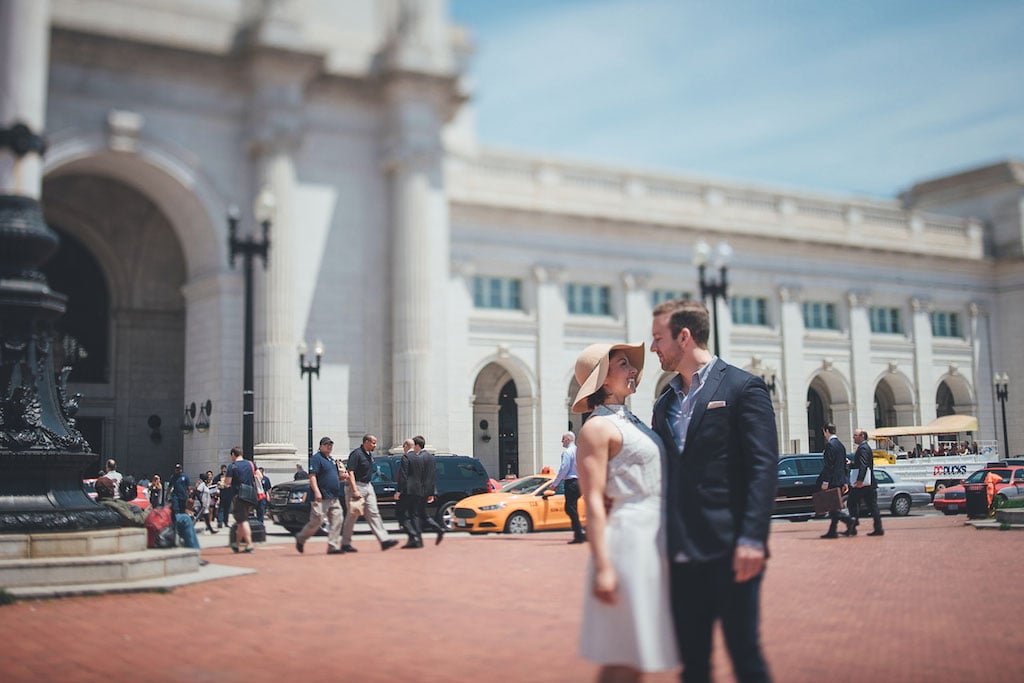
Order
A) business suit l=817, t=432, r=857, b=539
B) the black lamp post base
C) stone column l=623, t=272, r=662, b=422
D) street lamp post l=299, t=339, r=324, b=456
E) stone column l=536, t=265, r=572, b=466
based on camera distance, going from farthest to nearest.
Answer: stone column l=623, t=272, r=662, b=422 < stone column l=536, t=265, r=572, b=466 < street lamp post l=299, t=339, r=324, b=456 < business suit l=817, t=432, r=857, b=539 < the black lamp post base

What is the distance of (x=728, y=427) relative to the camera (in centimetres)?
526

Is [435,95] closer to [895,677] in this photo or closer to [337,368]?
[337,368]

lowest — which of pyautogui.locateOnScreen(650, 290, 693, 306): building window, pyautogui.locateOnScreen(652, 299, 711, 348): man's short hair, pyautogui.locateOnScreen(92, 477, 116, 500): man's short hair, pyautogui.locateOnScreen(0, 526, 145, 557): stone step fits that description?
pyautogui.locateOnScreen(0, 526, 145, 557): stone step

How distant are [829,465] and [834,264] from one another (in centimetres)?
3184

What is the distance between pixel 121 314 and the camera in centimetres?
3672

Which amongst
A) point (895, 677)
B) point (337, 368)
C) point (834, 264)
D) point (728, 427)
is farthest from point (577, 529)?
point (834, 264)

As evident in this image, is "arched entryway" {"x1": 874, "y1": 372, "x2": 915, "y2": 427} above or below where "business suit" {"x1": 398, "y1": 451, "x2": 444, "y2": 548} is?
above

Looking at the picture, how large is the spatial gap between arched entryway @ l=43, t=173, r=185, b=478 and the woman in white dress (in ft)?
107

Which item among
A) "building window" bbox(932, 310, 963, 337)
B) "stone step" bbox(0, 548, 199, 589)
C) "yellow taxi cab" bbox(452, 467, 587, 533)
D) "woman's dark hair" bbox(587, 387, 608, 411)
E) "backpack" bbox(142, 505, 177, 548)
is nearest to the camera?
"woman's dark hair" bbox(587, 387, 608, 411)

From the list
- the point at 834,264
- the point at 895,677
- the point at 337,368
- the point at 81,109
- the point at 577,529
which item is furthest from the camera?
the point at 834,264

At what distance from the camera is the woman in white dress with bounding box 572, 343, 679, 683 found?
15.8 feet

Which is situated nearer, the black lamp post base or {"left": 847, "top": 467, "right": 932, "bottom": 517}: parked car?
the black lamp post base

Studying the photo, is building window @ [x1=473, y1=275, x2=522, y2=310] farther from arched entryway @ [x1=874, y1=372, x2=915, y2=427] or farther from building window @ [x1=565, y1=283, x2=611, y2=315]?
arched entryway @ [x1=874, y1=372, x2=915, y2=427]

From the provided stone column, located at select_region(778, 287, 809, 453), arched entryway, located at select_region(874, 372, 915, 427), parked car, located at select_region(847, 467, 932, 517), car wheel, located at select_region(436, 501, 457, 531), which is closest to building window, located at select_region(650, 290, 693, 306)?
stone column, located at select_region(778, 287, 809, 453)
